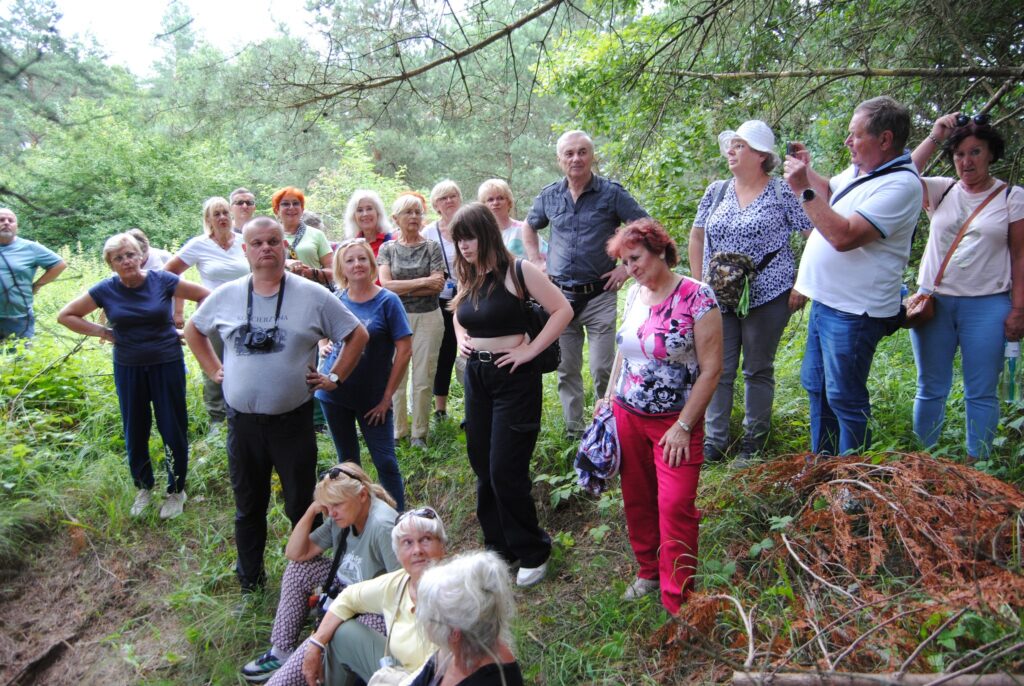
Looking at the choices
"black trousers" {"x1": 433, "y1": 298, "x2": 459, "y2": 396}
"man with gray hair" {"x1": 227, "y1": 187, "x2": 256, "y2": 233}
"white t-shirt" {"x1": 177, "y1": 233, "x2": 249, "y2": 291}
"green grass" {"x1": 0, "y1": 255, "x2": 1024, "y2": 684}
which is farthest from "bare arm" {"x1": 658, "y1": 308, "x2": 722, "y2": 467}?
Answer: "man with gray hair" {"x1": 227, "y1": 187, "x2": 256, "y2": 233}

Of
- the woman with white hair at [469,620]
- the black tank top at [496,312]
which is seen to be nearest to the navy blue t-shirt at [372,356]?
the black tank top at [496,312]

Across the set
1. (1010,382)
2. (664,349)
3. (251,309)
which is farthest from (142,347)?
(1010,382)

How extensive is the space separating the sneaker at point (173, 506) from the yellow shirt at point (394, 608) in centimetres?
227

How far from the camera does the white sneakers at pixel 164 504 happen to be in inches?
185

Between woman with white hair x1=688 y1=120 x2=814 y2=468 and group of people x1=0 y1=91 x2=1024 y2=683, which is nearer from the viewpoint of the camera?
group of people x1=0 y1=91 x2=1024 y2=683

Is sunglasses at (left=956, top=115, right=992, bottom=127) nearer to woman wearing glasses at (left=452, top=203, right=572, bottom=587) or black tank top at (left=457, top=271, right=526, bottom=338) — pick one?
woman wearing glasses at (left=452, top=203, right=572, bottom=587)

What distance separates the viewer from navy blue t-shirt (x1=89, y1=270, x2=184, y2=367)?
441 cm

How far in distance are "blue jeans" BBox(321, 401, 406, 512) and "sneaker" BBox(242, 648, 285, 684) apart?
3.39ft

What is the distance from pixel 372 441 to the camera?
13.3 ft

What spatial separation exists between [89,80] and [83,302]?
4.65 ft

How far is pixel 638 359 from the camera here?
2.94 metres

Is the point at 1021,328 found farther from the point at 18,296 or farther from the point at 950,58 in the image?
the point at 18,296

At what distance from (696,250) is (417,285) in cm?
195

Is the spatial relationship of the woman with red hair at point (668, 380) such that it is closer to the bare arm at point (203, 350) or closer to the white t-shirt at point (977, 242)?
the white t-shirt at point (977, 242)
